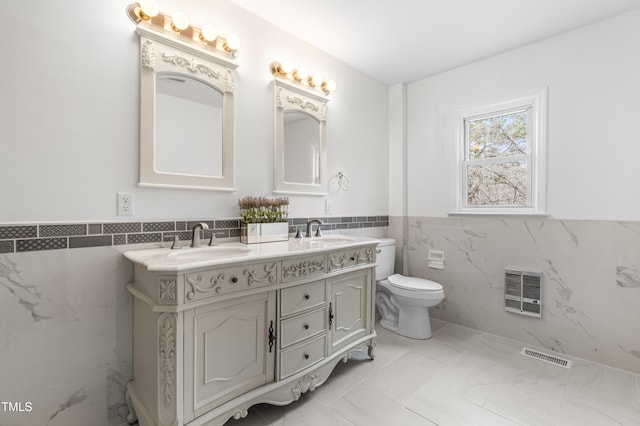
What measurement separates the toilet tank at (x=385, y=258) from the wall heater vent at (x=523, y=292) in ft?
3.16

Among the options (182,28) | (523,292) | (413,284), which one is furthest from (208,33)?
(523,292)

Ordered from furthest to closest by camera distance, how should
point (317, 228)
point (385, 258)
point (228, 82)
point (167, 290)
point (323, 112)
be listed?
point (385, 258)
point (323, 112)
point (317, 228)
point (228, 82)
point (167, 290)

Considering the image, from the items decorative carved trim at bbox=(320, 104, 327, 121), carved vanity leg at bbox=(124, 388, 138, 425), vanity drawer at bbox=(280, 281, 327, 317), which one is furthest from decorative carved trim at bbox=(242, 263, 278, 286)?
decorative carved trim at bbox=(320, 104, 327, 121)

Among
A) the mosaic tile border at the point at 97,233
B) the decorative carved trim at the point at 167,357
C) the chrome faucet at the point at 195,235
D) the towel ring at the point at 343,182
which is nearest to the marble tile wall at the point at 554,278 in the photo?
the towel ring at the point at 343,182

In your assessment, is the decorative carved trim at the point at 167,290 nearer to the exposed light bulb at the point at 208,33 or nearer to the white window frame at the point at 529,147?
the exposed light bulb at the point at 208,33

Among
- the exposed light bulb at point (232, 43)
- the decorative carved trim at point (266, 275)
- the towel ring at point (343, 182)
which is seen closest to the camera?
the decorative carved trim at point (266, 275)

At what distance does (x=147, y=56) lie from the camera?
1547 mm

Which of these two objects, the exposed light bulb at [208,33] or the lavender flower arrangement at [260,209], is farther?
the lavender flower arrangement at [260,209]

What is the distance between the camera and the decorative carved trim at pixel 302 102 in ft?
7.32

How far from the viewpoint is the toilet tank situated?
275cm

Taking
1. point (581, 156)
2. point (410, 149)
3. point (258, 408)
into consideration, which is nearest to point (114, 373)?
point (258, 408)

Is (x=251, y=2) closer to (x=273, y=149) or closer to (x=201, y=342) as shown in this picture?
(x=273, y=149)

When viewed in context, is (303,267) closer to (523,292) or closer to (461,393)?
(461,393)

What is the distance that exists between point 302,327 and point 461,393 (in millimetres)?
1065
